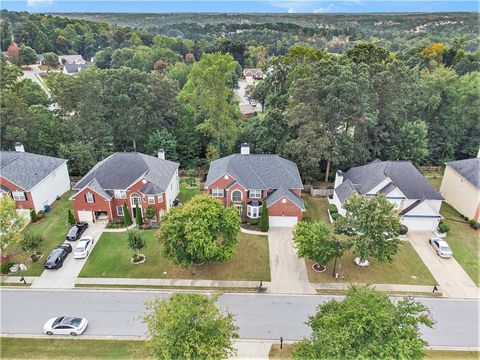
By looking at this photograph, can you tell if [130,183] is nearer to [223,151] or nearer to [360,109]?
[223,151]

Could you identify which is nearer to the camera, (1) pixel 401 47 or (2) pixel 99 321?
(2) pixel 99 321

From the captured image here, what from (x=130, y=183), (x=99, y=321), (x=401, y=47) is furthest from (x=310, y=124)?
(x=401, y=47)

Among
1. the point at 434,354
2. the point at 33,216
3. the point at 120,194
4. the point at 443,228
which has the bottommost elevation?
the point at 434,354

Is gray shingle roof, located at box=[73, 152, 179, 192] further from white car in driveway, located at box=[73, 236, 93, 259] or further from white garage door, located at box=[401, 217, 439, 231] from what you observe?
white garage door, located at box=[401, 217, 439, 231]

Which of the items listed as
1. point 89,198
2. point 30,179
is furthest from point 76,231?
point 30,179

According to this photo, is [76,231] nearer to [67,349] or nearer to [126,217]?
[126,217]
